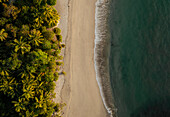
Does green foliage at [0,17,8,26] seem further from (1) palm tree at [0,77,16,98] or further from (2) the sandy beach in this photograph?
(2) the sandy beach

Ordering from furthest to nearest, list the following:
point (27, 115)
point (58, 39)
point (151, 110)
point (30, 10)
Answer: point (151, 110) → point (58, 39) → point (30, 10) → point (27, 115)

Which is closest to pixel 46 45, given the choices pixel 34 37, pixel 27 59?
pixel 34 37

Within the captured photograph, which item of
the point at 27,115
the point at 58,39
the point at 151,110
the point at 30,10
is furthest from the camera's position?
the point at 151,110

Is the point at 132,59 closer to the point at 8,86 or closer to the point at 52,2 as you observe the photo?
the point at 52,2

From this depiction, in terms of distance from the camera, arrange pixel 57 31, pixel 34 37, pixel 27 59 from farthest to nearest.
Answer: pixel 57 31, pixel 34 37, pixel 27 59

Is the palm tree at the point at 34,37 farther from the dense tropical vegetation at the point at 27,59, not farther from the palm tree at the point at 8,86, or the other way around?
the palm tree at the point at 8,86

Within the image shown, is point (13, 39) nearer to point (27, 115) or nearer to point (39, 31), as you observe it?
point (39, 31)

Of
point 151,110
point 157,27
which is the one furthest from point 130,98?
point 157,27
